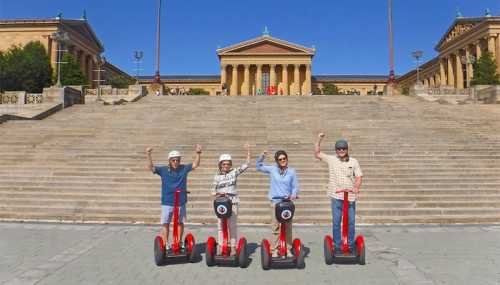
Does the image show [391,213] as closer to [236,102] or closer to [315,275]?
[315,275]

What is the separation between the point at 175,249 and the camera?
18.9 ft

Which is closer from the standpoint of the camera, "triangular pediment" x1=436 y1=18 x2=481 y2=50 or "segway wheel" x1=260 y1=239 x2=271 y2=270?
"segway wheel" x1=260 y1=239 x2=271 y2=270

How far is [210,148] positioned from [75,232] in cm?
661

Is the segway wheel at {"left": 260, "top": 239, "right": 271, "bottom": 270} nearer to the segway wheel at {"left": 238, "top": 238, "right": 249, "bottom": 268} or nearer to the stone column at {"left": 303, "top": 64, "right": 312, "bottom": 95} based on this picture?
the segway wheel at {"left": 238, "top": 238, "right": 249, "bottom": 268}

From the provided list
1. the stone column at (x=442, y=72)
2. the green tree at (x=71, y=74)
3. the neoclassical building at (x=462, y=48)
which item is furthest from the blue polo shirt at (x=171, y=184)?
the stone column at (x=442, y=72)

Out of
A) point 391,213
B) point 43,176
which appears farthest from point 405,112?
point 43,176

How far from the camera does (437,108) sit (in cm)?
2222

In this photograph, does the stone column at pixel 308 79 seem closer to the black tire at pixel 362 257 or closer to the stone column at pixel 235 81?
the stone column at pixel 235 81

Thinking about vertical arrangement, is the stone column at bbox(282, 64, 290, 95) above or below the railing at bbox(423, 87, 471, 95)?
above

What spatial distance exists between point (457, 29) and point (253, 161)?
233 ft

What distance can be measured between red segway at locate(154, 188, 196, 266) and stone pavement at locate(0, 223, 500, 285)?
15 cm

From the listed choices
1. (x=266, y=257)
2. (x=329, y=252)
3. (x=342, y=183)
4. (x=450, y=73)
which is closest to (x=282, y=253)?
(x=266, y=257)

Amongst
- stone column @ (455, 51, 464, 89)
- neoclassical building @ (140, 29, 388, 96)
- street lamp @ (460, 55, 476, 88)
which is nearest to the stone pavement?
street lamp @ (460, 55, 476, 88)

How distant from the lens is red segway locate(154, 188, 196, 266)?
5641mm
